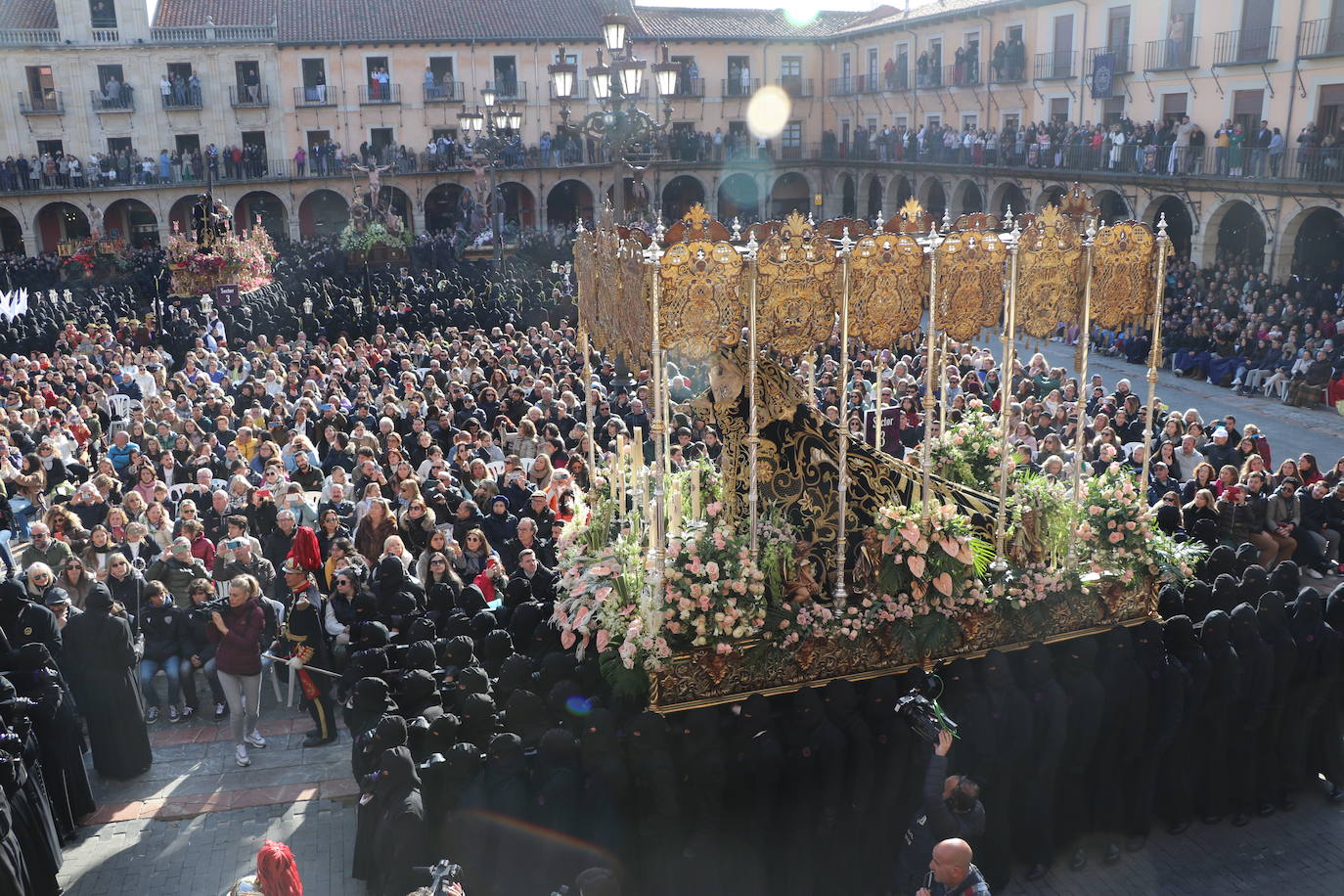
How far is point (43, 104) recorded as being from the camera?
37906mm

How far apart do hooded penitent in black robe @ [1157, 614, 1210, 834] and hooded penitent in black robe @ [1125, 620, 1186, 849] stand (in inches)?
2.8

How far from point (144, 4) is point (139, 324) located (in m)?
22.8

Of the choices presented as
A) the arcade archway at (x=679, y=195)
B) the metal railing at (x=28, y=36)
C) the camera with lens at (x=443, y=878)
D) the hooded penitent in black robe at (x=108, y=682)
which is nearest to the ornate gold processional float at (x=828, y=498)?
the camera with lens at (x=443, y=878)

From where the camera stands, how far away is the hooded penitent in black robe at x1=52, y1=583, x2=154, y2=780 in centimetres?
753

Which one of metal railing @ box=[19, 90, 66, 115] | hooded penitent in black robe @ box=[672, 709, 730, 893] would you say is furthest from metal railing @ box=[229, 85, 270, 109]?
hooded penitent in black robe @ box=[672, 709, 730, 893]

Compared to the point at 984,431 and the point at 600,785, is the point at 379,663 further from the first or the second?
the point at 984,431

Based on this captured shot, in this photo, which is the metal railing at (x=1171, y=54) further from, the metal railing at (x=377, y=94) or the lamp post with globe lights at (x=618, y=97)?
the metal railing at (x=377, y=94)

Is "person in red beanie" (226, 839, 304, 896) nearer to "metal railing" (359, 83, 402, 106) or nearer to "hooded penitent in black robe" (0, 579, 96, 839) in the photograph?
"hooded penitent in black robe" (0, 579, 96, 839)

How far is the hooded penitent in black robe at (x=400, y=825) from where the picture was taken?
5781mm

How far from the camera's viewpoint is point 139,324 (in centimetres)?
2122

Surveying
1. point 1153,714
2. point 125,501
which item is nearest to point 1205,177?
point 1153,714

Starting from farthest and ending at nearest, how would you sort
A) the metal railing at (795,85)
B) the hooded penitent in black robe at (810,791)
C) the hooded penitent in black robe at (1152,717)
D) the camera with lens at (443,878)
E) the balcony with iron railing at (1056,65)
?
the metal railing at (795,85) → the balcony with iron railing at (1056,65) → the hooded penitent in black robe at (1152,717) → the hooded penitent in black robe at (810,791) → the camera with lens at (443,878)

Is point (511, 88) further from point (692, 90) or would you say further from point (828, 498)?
point (828, 498)

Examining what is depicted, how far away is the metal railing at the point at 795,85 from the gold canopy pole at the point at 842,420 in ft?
129
